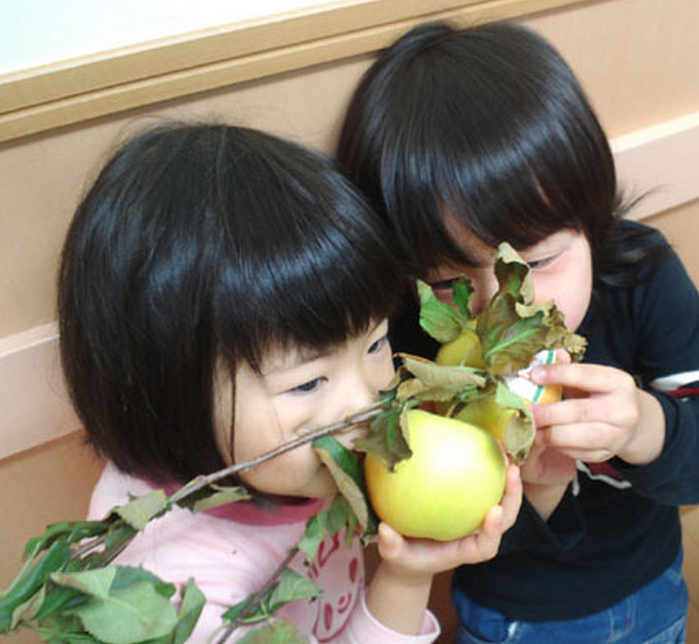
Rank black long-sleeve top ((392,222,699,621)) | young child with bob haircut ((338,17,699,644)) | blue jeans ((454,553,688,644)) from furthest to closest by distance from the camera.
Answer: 1. blue jeans ((454,553,688,644))
2. black long-sleeve top ((392,222,699,621))
3. young child with bob haircut ((338,17,699,644))

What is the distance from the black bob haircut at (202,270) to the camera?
22.5 inches

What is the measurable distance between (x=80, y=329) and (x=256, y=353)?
16 cm

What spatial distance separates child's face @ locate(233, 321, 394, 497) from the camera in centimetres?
59

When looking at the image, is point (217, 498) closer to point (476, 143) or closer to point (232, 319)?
point (232, 319)

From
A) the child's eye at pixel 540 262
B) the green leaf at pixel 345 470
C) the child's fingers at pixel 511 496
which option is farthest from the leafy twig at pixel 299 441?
the child's eye at pixel 540 262

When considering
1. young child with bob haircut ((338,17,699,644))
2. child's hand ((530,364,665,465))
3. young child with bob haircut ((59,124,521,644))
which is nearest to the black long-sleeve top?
young child with bob haircut ((338,17,699,644))

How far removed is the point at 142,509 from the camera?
526mm

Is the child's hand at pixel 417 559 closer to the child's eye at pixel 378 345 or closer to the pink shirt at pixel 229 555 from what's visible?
the pink shirt at pixel 229 555

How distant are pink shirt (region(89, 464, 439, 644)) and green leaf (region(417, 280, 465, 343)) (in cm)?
23

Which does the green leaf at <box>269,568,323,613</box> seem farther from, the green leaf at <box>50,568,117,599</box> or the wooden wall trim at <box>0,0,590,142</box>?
the wooden wall trim at <box>0,0,590,142</box>

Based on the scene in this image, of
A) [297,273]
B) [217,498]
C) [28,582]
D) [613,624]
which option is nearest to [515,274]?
[297,273]

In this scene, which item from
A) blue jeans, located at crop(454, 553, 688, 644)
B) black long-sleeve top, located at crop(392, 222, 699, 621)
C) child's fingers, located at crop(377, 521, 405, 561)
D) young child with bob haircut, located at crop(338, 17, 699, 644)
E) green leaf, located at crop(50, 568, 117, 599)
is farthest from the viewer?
blue jeans, located at crop(454, 553, 688, 644)

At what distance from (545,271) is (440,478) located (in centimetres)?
27

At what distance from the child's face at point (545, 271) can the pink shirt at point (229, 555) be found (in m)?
0.27
